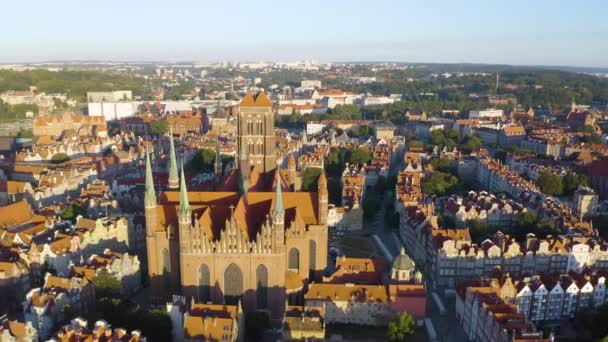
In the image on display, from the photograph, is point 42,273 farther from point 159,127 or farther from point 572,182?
point 159,127

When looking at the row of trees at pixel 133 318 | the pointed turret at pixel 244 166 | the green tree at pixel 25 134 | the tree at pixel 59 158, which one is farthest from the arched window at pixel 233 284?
the green tree at pixel 25 134

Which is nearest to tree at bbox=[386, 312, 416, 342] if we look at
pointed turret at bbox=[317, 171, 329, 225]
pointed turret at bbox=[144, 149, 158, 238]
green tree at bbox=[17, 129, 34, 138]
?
pointed turret at bbox=[317, 171, 329, 225]

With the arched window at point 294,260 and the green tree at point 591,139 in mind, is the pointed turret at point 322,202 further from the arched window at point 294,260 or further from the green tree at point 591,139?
the green tree at point 591,139

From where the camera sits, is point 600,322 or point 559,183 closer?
point 600,322

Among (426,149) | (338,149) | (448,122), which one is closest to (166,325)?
(338,149)

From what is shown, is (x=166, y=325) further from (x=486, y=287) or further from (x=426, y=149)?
(x=426, y=149)

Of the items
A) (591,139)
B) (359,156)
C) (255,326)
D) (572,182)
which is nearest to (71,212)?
(255,326)
